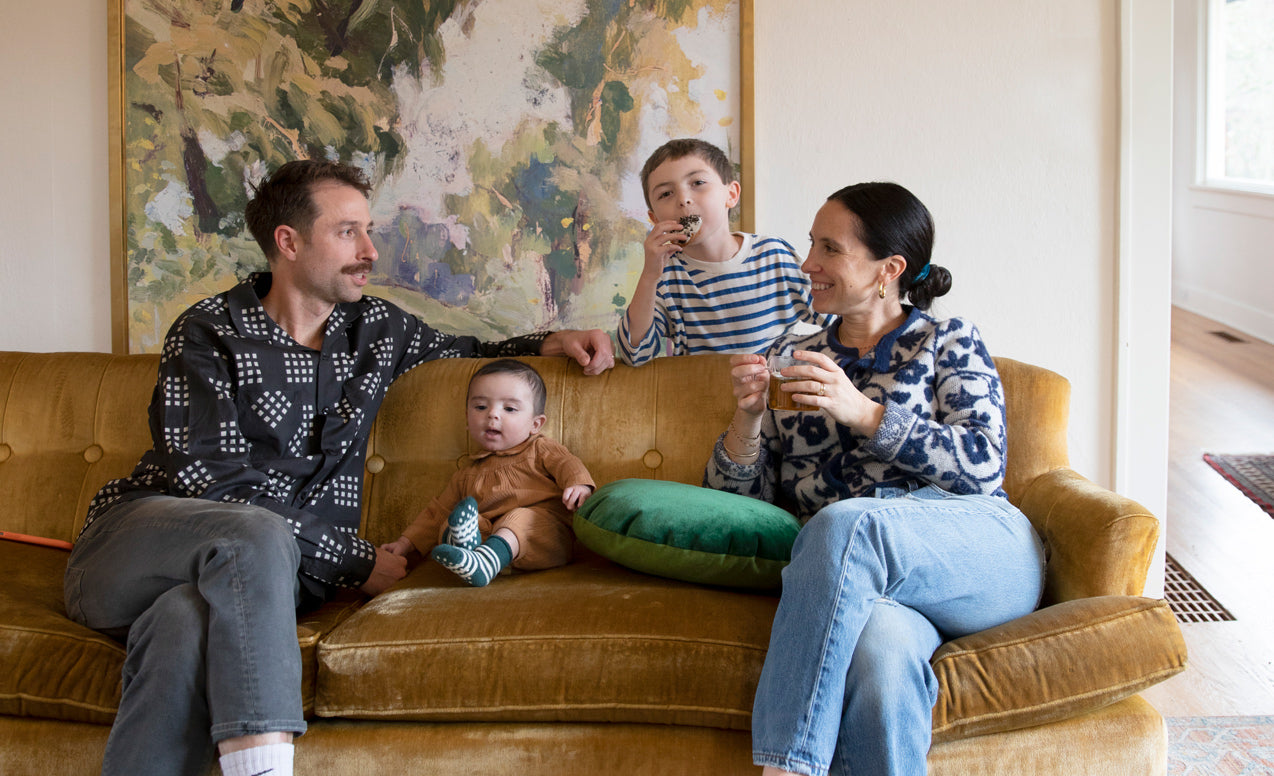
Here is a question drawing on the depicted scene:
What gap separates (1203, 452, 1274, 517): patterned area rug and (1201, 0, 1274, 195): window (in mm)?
2443

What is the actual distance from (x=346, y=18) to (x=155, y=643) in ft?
6.02

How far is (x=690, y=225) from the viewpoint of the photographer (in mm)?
2223

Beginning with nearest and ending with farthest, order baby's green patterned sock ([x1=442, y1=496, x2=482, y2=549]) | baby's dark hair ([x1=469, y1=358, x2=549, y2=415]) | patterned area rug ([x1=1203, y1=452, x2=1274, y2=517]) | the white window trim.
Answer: baby's green patterned sock ([x1=442, y1=496, x2=482, y2=549])
baby's dark hair ([x1=469, y1=358, x2=549, y2=415])
patterned area rug ([x1=1203, y1=452, x2=1274, y2=517])
the white window trim

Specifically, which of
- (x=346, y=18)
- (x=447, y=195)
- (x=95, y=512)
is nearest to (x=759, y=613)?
(x=95, y=512)

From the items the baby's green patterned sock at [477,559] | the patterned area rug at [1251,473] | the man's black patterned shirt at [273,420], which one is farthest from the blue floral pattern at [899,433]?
the patterned area rug at [1251,473]

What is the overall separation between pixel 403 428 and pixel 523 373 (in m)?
0.33

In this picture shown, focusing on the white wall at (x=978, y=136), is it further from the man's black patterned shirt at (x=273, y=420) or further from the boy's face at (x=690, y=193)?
the man's black patterned shirt at (x=273, y=420)

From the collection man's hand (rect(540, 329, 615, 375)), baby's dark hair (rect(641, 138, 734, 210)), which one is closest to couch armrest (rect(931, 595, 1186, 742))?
man's hand (rect(540, 329, 615, 375))

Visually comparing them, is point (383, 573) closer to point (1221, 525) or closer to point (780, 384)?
point (780, 384)

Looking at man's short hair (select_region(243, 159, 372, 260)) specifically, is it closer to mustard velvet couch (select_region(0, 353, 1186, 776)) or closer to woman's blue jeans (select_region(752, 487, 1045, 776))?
mustard velvet couch (select_region(0, 353, 1186, 776))

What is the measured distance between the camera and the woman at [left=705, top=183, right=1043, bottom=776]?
143 cm

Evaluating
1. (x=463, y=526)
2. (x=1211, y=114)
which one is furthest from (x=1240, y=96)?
(x=463, y=526)

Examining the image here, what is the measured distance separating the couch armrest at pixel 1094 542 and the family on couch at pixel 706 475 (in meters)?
0.09

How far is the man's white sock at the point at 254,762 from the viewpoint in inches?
59.4
